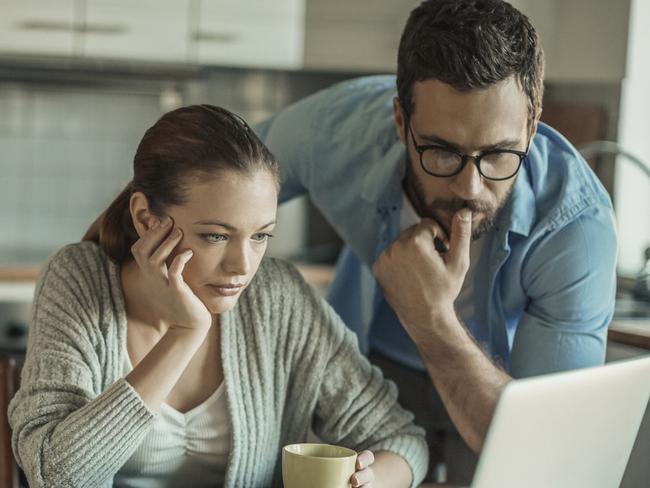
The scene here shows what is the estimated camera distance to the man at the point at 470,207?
4.56ft

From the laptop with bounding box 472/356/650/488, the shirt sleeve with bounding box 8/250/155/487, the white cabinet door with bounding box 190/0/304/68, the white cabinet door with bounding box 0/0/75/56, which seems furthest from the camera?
the white cabinet door with bounding box 190/0/304/68

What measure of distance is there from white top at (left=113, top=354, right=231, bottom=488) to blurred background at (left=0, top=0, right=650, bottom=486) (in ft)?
5.83

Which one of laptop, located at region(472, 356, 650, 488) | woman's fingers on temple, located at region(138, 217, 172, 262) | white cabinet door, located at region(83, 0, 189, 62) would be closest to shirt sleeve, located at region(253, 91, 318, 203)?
woman's fingers on temple, located at region(138, 217, 172, 262)

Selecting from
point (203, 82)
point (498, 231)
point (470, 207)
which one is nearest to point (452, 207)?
point (470, 207)

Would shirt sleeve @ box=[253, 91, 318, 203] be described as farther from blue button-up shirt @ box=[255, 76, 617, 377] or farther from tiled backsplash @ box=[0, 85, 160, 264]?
tiled backsplash @ box=[0, 85, 160, 264]

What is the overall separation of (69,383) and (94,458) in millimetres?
104

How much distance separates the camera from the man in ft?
4.56

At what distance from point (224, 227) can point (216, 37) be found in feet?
7.28

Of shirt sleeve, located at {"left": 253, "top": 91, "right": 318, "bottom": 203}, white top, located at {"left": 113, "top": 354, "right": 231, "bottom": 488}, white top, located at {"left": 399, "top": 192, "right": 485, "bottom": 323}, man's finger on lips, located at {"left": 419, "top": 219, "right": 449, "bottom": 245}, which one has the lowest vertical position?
white top, located at {"left": 113, "top": 354, "right": 231, "bottom": 488}

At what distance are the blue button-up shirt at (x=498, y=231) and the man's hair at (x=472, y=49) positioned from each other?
0.18 meters

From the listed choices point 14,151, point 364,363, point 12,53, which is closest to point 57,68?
point 12,53

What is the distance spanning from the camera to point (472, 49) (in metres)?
1.39

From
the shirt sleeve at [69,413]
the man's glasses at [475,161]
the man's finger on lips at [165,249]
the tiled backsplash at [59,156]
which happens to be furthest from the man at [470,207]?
the tiled backsplash at [59,156]

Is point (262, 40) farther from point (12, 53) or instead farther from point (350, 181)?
point (350, 181)
